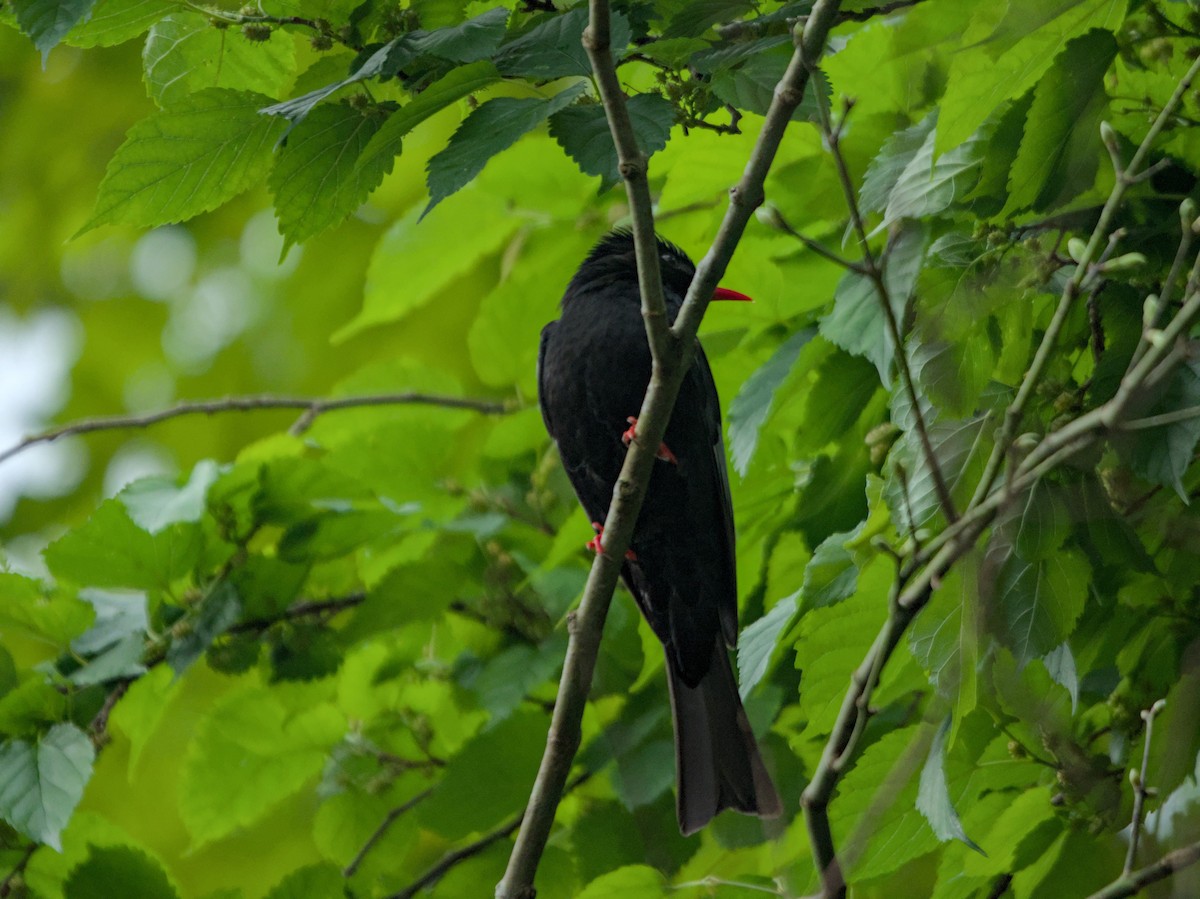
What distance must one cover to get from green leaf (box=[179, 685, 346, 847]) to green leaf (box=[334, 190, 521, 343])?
1054 millimetres

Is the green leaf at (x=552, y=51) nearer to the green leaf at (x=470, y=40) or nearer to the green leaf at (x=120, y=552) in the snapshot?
the green leaf at (x=470, y=40)

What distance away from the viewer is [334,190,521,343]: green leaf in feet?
12.0

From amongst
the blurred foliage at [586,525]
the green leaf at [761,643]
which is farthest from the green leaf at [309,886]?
the green leaf at [761,643]

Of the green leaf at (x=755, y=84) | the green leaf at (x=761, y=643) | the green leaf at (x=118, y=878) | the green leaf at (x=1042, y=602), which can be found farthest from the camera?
the green leaf at (x=118, y=878)

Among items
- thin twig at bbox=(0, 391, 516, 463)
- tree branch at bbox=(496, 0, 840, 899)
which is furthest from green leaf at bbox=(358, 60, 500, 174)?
thin twig at bbox=(0, 391, 516, 463)

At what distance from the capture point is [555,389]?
3.52 meters

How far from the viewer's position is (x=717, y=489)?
11.3ft

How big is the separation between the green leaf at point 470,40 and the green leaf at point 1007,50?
674 millimetres

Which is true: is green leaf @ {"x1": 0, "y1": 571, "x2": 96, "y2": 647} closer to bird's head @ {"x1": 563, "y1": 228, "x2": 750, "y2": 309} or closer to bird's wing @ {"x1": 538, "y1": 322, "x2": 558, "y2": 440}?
bird's wing @ {"x1": 538, "y1": 322, "x2": 558, "y2": 440}

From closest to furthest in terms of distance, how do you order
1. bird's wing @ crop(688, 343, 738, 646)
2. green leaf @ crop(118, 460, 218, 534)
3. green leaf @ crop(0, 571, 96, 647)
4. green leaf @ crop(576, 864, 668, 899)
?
green leaf @ crop(576, 864, 668, 899), green leaf @ crop(118, 460, 218, 534), green leaf @ crop(0, 571, 96, 647), bird's wing @ crop(688, 343, 738, 646)

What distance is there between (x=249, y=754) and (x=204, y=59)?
1.90m

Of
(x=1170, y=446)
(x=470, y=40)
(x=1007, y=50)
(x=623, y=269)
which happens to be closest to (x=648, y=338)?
(x=470, y=40)

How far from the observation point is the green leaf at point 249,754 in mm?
3445

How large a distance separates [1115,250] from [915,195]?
1.11 feet
